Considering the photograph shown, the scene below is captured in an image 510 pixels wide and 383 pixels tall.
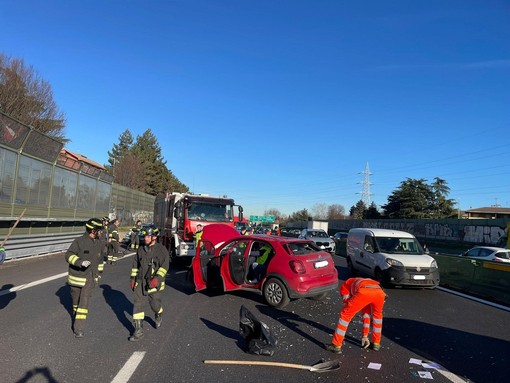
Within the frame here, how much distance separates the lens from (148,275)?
6492 mm

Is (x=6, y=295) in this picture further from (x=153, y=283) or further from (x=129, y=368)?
(x=129, y=368)

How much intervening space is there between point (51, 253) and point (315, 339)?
581 inches

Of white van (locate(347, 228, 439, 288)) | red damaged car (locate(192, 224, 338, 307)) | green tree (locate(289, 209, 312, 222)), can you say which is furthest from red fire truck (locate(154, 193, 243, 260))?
green tree (locate(289, 209, 312, 222))

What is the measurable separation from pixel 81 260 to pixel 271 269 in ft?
13.2

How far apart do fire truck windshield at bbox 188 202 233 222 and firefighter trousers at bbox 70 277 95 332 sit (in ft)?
32.3

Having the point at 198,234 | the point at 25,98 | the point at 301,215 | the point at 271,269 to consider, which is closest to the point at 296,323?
the point at 271,269

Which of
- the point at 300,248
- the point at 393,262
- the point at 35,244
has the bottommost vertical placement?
the point at 35,244

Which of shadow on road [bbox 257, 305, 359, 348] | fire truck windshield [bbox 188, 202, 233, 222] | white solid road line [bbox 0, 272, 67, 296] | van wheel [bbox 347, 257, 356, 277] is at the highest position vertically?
fire truck windshield [bbox 188, 202, 233, 222]

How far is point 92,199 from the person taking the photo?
23703 mm

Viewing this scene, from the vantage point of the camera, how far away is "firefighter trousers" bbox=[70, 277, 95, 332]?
621 cm

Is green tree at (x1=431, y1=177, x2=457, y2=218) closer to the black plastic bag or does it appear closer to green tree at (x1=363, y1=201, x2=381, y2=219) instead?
green tree at (x1=363, y1=201, x2=381, y2=219)

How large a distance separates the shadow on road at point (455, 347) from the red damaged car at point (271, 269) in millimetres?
1678

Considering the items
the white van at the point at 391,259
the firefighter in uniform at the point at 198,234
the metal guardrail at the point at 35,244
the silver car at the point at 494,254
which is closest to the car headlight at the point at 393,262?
the white van at the point at 391,259

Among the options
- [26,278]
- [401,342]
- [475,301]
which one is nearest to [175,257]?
[26,278]
